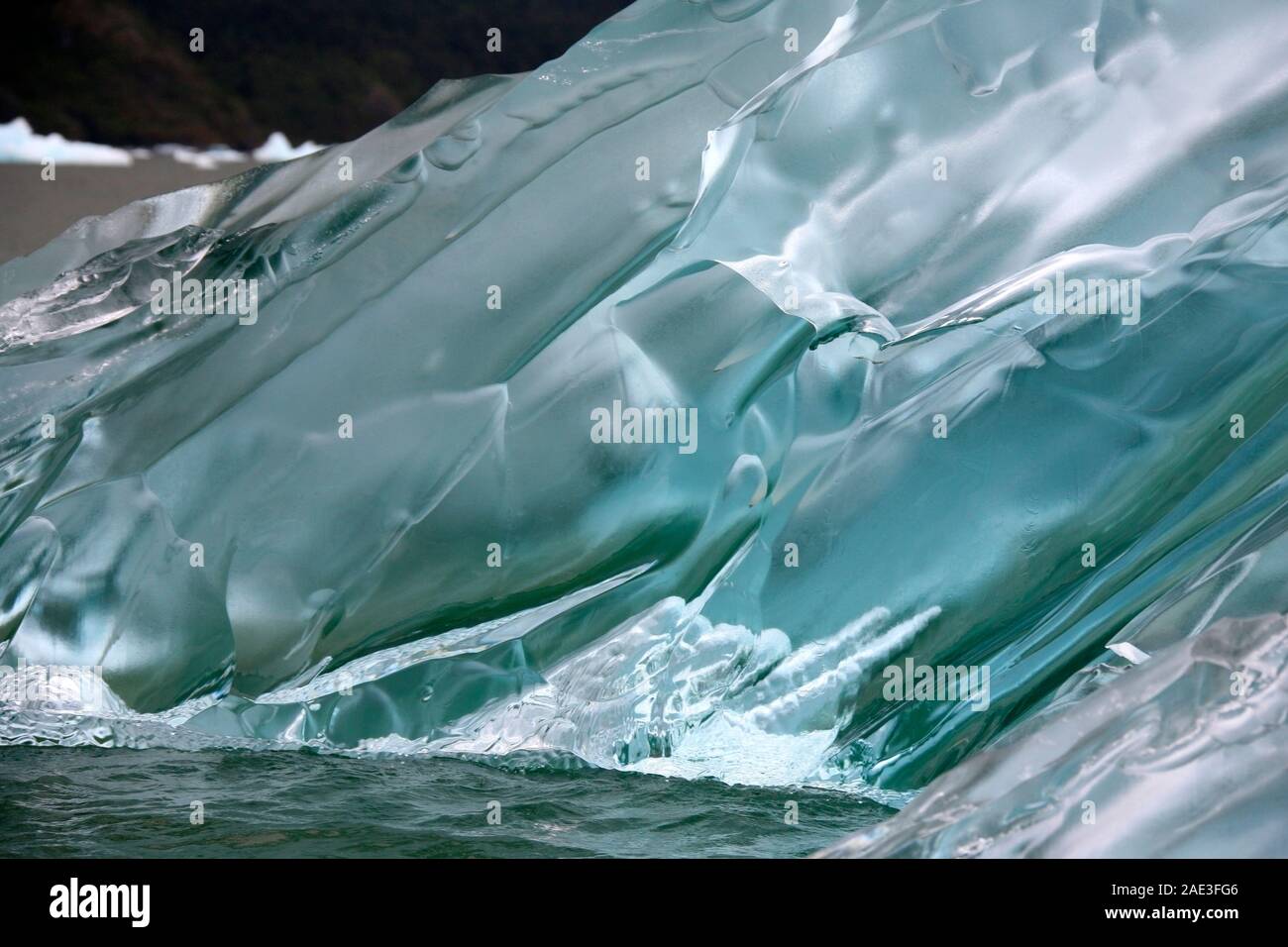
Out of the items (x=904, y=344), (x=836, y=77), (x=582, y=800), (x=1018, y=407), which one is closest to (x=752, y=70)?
(x=836, y=77)

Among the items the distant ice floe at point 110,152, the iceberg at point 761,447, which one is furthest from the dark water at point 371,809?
the distant ice floe at point 110,152

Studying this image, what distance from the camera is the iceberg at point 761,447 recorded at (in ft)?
8.16

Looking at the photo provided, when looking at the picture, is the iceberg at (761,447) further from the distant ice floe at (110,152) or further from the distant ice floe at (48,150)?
the distant ice floe at (48,150)

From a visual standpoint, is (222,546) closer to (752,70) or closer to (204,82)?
(752,70)

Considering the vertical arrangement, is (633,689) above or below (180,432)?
below

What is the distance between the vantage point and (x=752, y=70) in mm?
2844

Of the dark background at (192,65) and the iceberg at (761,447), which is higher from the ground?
the dark background at (192,65)

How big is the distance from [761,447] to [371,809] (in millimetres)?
1054

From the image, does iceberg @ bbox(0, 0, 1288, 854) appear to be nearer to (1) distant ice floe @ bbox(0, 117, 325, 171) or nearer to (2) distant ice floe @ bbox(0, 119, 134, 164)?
(1) distant ice floe @ bbox(0, 117, 325, 171)

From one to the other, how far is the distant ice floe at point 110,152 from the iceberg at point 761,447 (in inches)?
52.3

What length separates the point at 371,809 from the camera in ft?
7.04
